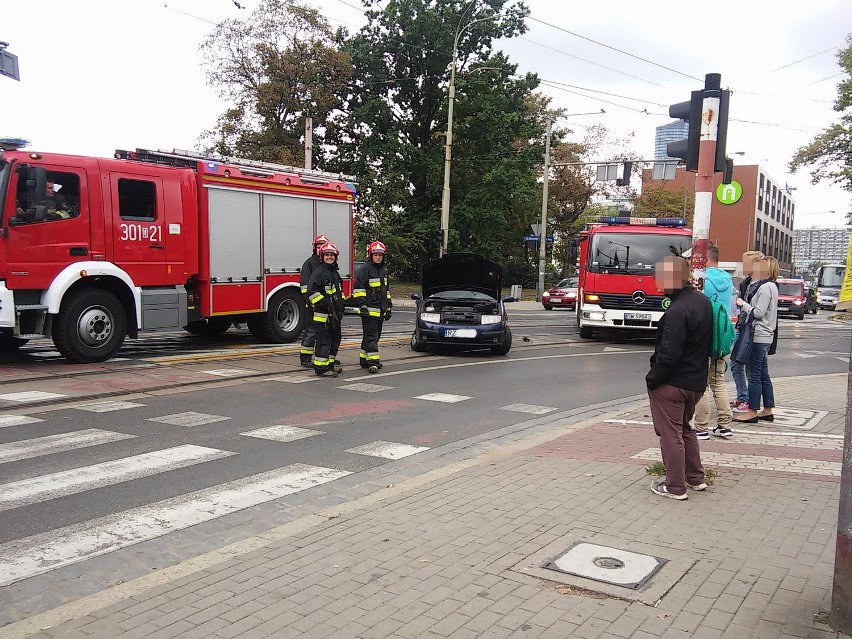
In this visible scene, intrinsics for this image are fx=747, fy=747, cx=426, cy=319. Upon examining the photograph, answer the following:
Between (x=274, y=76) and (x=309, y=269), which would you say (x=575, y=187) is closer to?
(x=274, y=76)

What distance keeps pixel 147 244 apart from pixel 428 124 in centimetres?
3269

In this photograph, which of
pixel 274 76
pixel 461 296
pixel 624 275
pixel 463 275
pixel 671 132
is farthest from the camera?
pixel 671 132

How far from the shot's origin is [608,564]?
13.9 ft

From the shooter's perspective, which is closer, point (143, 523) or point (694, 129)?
point (143, 523)

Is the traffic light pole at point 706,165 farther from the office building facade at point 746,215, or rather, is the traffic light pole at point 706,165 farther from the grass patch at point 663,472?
the office building facade at point 746,215

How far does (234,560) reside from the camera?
4.29m

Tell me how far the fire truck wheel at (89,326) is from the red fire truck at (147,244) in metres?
0.02

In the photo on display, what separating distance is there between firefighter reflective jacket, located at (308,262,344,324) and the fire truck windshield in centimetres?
853

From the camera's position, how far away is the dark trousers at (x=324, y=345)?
1116 centimetres

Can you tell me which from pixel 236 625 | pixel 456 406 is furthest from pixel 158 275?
pixel 236 625

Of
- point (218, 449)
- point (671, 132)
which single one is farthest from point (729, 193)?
point (671, 132)

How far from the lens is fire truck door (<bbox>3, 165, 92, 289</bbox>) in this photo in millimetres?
10758

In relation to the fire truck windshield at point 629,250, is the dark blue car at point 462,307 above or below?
below

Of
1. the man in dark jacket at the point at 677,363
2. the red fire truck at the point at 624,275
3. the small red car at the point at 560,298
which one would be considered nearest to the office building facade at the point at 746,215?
the small red car at the point at 560,298
